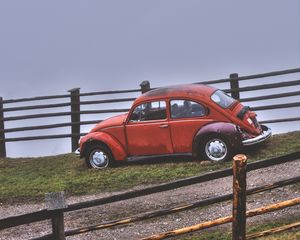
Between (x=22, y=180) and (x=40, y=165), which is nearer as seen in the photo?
(x=22, y=180)

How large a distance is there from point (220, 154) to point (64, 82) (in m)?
139

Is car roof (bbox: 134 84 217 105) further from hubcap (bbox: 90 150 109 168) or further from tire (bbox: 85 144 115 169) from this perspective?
hubcap (bbox: 90 150 109 168)

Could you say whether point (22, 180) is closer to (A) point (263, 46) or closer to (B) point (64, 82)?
(B) point (64, 82)

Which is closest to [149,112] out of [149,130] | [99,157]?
[149,130]

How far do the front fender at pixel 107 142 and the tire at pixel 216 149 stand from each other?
70.5 inches

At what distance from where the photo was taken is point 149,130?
41.3 ft

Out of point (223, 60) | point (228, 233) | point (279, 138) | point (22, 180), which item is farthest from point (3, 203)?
point (223, 60)

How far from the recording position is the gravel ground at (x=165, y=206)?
8.80 meters

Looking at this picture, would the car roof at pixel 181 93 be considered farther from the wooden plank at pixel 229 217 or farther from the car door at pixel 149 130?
the wooden plank at pixel 229 217

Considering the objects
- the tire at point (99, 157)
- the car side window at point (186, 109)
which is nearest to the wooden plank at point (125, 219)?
the car side window at point (186, 109)

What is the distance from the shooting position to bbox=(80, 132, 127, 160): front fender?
1284cm

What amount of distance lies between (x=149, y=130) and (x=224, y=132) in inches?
64.5

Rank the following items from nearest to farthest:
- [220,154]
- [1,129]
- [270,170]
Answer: [270,170], [220,154], [1,129]

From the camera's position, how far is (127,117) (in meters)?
12.8
